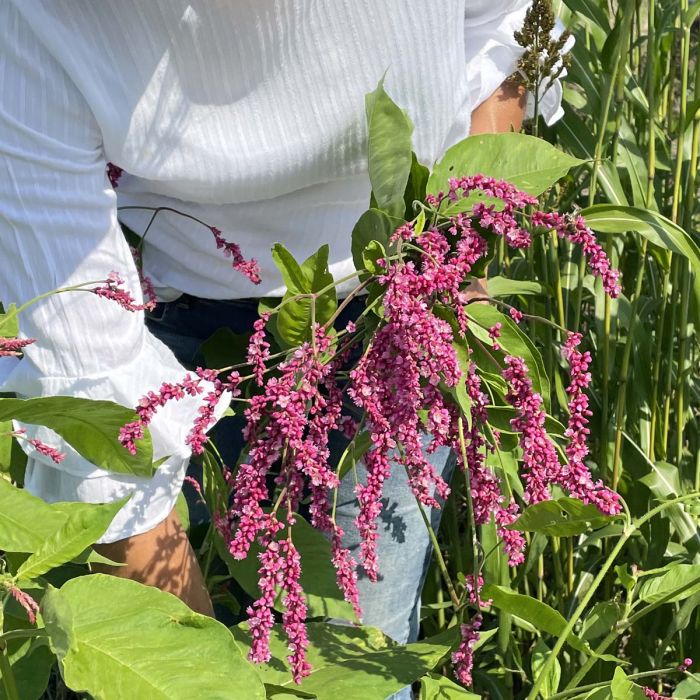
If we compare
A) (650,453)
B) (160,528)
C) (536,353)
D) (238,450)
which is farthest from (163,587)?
(650,453)

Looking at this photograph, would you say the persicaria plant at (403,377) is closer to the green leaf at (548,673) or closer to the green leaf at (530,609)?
the green leaf at (530,609)

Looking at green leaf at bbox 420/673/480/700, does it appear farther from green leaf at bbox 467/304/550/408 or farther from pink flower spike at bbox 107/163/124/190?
pink flower spike at bbox 107/163/124/190

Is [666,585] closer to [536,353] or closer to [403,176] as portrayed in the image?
[536,353]

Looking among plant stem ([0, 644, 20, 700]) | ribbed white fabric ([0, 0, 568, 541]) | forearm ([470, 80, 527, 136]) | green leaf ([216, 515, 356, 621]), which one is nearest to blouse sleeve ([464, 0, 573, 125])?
forearm ([470, 80, 527, 136])

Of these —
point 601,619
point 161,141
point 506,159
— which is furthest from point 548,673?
point 161,141

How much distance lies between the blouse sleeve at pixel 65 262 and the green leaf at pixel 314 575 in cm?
9

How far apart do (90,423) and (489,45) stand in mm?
619

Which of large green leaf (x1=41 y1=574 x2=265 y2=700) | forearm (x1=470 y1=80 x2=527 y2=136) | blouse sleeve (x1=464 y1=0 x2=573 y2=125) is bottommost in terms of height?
large green leaf (x1=41 y1=574 x2=265 y2=700)

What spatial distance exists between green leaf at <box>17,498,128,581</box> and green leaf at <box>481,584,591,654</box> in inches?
12.1

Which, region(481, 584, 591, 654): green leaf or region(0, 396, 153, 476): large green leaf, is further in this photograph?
region(481, 584, 591, 654): green leaf

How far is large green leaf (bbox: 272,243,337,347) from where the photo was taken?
2.57 ft

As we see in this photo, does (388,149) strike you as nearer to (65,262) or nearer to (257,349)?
(257,349)

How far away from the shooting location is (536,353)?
789 mm

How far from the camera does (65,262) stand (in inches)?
33.0
